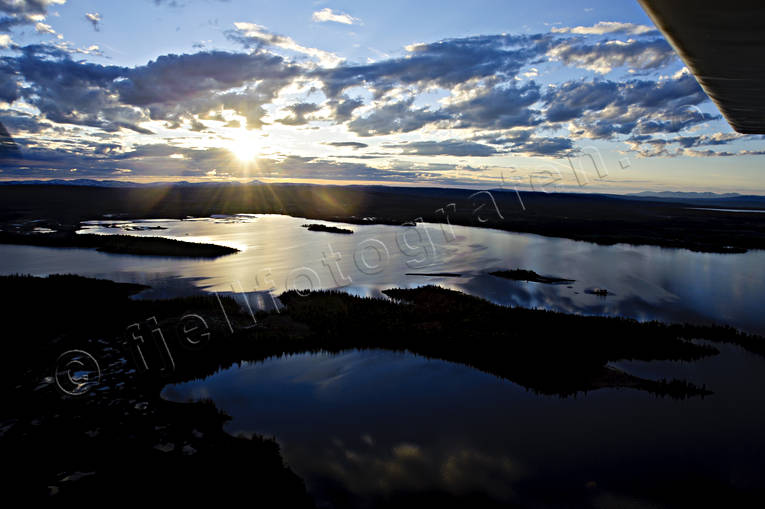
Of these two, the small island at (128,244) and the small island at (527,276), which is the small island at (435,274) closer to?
the small island at (527,276)

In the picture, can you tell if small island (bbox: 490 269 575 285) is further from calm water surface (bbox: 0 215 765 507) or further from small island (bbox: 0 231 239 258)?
small island (bbox: 0 231 239 258)

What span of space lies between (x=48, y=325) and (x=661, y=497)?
21.6 m

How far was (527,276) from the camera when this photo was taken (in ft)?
101

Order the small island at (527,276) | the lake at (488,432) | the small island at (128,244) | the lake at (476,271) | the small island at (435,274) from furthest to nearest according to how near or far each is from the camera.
Result: the small island at (128,244)
the small island at (435,274)
the small island at (527,276)
the lake at (476,271)
the lake at (488,432)

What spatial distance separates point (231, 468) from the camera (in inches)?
327

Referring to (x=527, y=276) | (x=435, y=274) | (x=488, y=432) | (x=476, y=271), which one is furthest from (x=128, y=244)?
(x=488, y=432)

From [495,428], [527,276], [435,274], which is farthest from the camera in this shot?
[435,274]

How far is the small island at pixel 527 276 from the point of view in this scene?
1162 inches

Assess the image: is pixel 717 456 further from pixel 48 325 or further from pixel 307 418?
pixel 48 325

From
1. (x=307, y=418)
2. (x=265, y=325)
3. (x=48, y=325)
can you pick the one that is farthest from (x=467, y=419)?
(x=48, y=325)

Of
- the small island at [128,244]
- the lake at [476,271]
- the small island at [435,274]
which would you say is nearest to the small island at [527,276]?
the lake at [476,271]

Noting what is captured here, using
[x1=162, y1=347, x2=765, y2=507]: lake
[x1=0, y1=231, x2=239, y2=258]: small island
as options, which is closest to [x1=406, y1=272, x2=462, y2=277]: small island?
[x1=162, y1=347, x2=765, y2=507]: lake

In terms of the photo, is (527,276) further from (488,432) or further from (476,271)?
(488,432)

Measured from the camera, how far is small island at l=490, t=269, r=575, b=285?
29.5m
